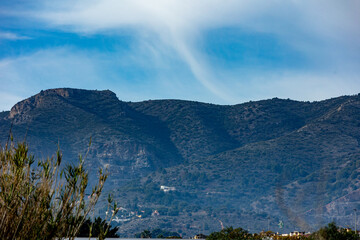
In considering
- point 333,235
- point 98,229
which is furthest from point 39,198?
point 333,235

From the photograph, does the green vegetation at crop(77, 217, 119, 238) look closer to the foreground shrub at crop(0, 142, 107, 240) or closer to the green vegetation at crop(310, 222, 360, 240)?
the foreground shrub at crop(0, 142, 107, 240)

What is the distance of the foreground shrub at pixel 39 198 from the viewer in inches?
560

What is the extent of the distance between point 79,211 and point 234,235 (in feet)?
136

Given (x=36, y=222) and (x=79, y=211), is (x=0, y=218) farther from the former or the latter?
(x=79, y=211)

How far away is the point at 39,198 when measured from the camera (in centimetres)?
1466

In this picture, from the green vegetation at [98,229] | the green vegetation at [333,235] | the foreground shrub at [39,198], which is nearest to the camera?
the foreground shrub at [39,198]

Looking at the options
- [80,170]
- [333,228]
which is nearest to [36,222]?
[80,170]

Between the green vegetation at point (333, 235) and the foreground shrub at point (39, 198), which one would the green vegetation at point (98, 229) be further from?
the green vegetation at point (333, 235)

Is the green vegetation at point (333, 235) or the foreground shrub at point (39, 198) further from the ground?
the foreground shrub at point (39, 198)

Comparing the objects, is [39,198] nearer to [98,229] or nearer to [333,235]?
[98,229]

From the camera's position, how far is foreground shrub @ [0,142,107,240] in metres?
14.2

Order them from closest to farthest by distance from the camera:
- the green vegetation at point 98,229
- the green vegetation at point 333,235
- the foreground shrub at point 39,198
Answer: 1. the foreground shrub at point 39,198
2. the green vegetation at point 98,229
3. the green vegetation at point 333,235

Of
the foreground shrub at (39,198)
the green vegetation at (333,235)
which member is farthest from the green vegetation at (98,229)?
the green vegetation at (333,235)

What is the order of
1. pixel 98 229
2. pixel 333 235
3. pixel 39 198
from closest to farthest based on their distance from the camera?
pixel 39 198, pixel 98 229, pixel 333 235
